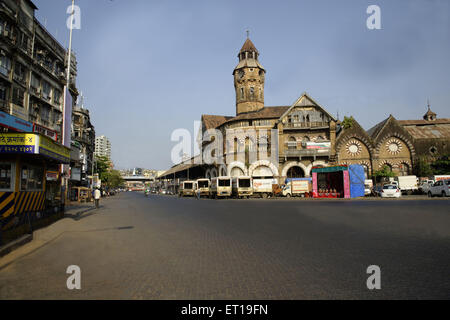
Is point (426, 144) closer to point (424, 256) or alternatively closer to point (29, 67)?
point (424, 256)

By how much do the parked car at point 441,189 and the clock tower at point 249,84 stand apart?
113 ft

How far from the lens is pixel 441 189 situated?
29.0m

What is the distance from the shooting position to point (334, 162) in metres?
48.2

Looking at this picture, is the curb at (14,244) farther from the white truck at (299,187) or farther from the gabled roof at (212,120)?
the gabled roof at (212,120)

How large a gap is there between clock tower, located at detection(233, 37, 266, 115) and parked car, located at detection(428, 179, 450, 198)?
34.4m

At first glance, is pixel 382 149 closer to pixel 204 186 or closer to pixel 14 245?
pixel 204 186

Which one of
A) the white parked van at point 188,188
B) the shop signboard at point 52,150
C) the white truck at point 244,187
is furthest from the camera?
the white parked van at point 188,188

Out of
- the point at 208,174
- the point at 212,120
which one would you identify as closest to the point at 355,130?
the point at 208,174

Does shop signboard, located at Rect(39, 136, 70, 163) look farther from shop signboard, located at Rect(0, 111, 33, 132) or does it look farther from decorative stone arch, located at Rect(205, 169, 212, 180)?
decorative stone arch, located at Rect(205, 169, 212, 180)

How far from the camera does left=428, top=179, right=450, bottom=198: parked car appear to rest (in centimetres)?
2820

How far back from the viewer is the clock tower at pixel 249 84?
58562mm

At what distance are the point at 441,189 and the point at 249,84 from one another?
3843 centimetres

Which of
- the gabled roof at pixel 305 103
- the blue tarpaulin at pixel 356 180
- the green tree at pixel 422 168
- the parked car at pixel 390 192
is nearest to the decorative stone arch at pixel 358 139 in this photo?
the gabled roof at pixel 305 103
